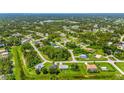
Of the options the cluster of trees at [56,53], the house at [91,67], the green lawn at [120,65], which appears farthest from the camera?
the cluster of trees at [56,53]

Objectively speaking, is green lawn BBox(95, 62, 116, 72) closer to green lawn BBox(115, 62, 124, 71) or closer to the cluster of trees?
green lawn BBox(115, 62, 124, 71)

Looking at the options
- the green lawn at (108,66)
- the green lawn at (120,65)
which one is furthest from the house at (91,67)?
the green lawn at (120,65)

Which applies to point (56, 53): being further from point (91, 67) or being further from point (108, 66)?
point (108, 66)

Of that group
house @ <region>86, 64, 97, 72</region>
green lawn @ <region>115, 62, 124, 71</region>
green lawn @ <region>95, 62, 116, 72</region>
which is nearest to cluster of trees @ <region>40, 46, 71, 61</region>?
house @ <region>86, 64, 97, 72</region>

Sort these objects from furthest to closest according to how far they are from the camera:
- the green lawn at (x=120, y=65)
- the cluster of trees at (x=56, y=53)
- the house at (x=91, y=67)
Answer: the cluster of trees at (x=56, y=53) < the green lawn at (x=120, y=65) < the house at (x=91, y=67)

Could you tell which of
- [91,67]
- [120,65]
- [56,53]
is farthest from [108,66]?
[56,53]

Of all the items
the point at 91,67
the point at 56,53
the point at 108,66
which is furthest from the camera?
the point at 56,53

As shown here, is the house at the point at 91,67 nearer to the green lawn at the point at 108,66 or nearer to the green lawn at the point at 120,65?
the green lawn at the point at 108,66
